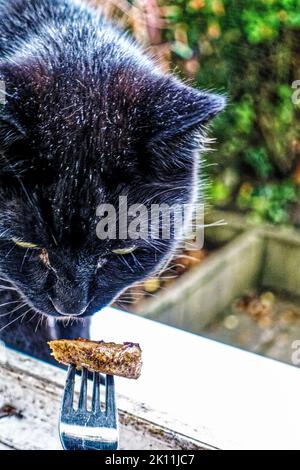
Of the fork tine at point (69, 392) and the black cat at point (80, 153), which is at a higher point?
the black cat at point (80, 153)

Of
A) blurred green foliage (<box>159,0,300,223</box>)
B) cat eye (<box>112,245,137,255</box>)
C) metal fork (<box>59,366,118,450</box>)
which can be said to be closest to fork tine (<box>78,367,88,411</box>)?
metal fork (<box>59,366,118,450</box>)

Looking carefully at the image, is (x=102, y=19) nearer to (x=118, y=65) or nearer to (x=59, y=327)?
(x=118, y=65)

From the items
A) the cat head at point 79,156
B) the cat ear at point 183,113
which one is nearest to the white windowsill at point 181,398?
the cat head at point 79,156

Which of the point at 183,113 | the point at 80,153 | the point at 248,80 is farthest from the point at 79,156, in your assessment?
the point at 248,80

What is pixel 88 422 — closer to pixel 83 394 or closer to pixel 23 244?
pixel 83 394

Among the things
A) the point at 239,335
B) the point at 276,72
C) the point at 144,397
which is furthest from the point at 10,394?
the point at 239,335

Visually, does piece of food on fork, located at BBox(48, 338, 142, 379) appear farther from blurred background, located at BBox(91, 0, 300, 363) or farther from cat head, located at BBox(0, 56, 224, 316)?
blurred background, located at BBox(91, 0, 300, 363)

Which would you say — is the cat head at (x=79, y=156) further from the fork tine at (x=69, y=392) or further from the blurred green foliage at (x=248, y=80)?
the blurred green foliage at (x=248, y=80)

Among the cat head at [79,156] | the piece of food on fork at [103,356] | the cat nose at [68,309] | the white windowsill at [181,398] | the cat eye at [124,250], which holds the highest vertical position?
the cat head at [79,156]
